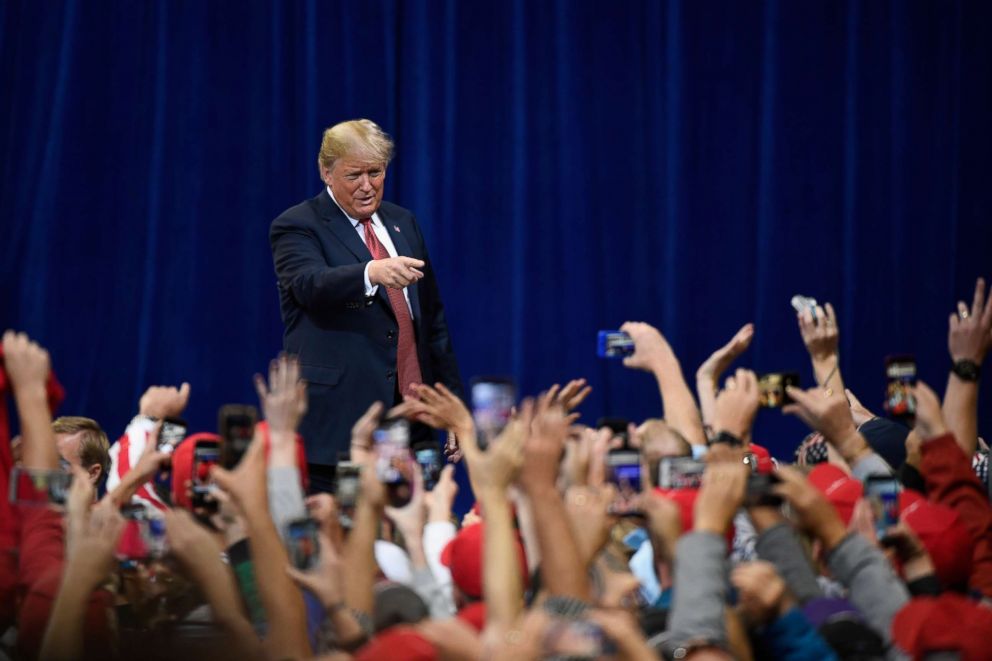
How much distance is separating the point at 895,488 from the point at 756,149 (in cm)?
364

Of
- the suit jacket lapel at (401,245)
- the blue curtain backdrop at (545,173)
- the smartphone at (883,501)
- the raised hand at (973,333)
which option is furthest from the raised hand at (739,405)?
the blue curtain backdrop at (545,173)

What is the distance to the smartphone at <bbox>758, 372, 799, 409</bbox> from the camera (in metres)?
2.71

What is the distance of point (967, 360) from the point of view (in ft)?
9.47

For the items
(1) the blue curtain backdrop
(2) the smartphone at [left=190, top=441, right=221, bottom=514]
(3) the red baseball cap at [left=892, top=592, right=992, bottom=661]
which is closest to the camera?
(3) the red baseball cap at [left=892, top=592, right=992, bottom=661]

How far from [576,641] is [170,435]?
5.31 ft

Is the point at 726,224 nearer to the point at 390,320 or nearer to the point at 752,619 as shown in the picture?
the point at 390,320

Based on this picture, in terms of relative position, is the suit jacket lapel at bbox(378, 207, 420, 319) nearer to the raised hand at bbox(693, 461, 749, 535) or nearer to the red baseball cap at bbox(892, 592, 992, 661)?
the raised hand at bbox(693, 461, 749, 535)

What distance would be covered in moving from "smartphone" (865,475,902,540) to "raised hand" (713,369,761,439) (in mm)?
361

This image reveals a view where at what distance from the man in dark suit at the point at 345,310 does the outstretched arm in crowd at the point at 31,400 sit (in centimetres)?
116

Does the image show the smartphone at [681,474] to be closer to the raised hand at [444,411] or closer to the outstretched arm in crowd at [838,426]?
the outstretched arm in crowd at [838,426]

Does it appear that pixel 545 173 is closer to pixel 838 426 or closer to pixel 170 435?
pixel 170 435

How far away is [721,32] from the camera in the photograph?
5.63 metres

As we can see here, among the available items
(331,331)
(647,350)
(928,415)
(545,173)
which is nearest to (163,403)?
(331,331)

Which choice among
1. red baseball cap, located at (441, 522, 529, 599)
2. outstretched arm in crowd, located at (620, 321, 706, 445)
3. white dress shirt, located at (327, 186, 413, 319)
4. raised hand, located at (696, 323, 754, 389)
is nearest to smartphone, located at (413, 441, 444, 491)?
red baseball cap, located at (441, 522, 529, 599)
